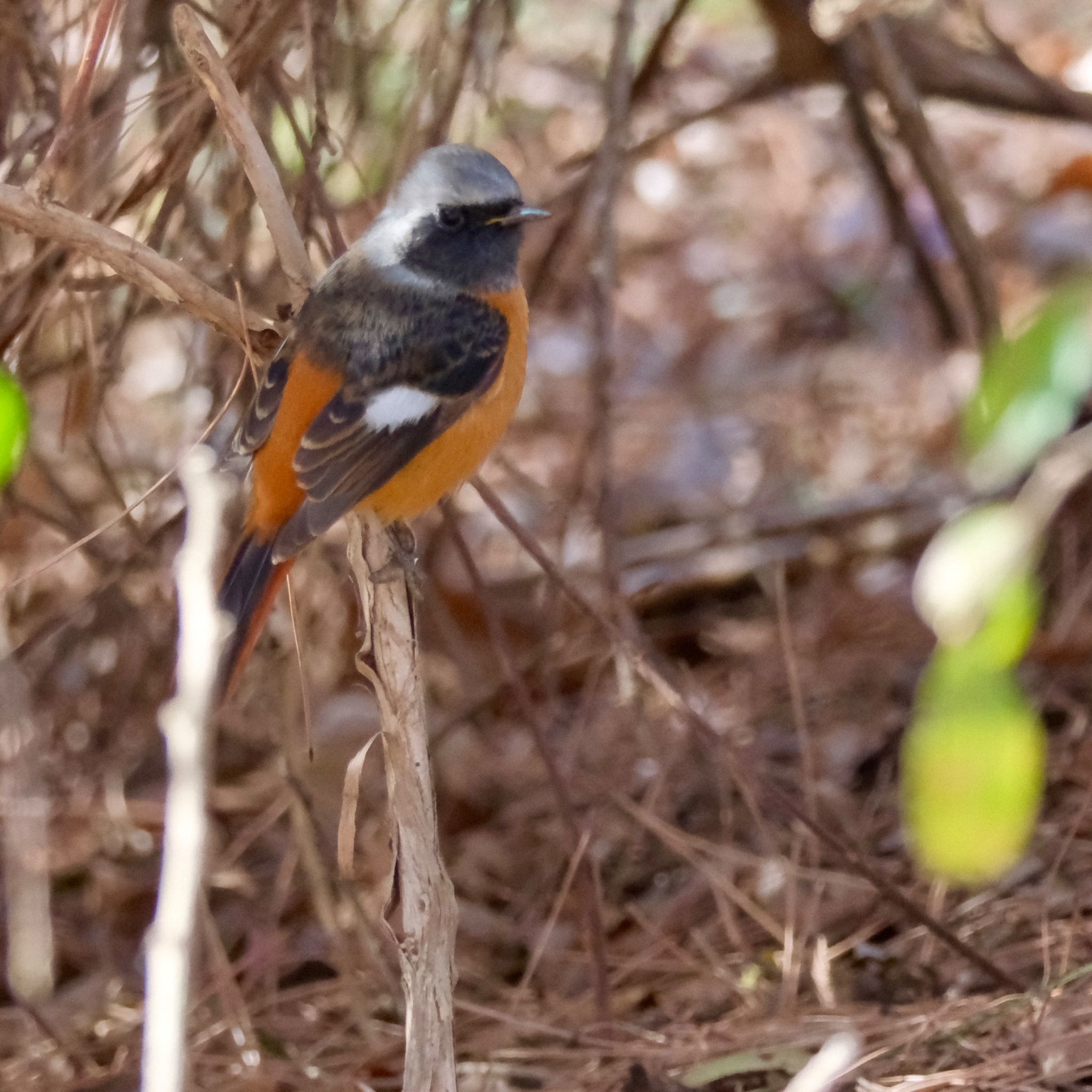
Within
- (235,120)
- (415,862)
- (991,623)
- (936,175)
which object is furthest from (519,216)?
(991,623)

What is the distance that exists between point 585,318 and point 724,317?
712 mm

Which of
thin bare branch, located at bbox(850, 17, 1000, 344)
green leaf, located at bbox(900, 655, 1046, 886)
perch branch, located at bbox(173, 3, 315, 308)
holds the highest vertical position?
thin bare branch, located at bbox(850, 17, 1000, 344)

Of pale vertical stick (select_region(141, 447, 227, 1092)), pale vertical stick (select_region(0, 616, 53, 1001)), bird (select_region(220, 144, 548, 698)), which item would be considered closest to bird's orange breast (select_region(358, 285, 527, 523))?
bird (select_region(220, 144, 548, 698))

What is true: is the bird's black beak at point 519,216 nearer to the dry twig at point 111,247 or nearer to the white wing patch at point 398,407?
the white wing patch at point 398,407

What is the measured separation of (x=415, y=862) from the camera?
2316 mm

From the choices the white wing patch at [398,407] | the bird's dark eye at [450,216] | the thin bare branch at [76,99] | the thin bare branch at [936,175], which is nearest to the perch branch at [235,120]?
the thin bare branch at [76,99]

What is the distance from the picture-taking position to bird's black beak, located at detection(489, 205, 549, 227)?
3604 mm

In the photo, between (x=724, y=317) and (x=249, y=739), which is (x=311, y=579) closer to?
(x=249, y=739)

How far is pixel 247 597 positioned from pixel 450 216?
1196 millimetres

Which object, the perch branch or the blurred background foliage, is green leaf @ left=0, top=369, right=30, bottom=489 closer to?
the blurred background foliage

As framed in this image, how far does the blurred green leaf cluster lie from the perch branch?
1.81m

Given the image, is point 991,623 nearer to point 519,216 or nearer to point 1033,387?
point 1033,387

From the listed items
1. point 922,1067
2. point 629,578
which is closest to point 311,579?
point 629,578

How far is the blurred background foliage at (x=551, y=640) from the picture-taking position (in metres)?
3.28
